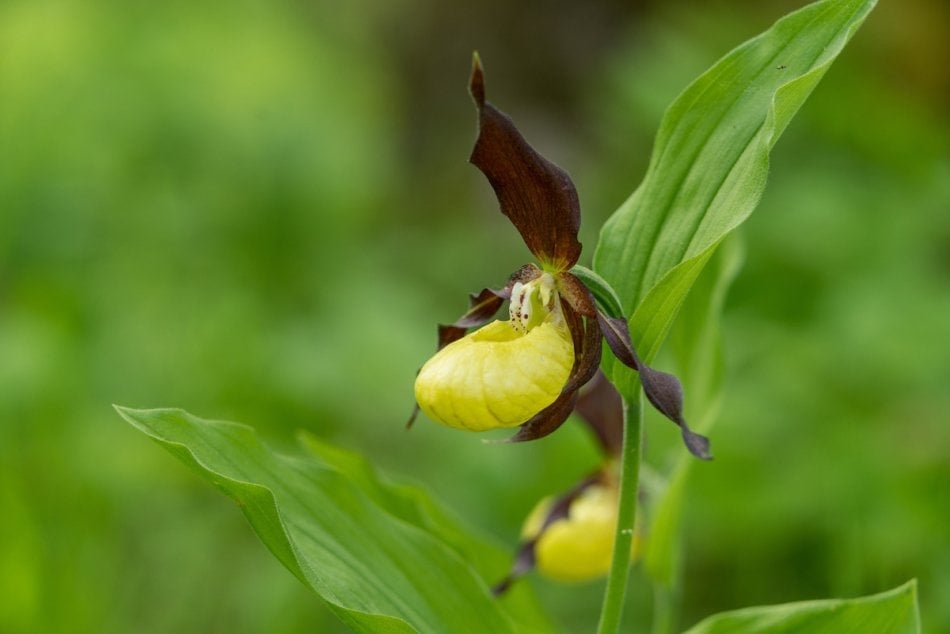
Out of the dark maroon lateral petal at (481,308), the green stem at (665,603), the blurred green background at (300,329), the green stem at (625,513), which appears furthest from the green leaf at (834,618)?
the blurred green background at (300,329)

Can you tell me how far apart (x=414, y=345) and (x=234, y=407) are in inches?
15.5

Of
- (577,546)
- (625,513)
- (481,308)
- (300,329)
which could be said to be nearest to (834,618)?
(625,513)

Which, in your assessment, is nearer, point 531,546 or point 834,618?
point 834,618

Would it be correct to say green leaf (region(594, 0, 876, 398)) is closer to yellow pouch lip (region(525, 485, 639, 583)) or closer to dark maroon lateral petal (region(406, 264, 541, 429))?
dark maroon lateral petal (region(406, 264, 541, 429))

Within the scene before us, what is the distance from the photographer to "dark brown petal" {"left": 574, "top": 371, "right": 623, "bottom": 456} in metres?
1.26

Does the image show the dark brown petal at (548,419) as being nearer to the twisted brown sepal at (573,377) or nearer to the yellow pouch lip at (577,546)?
the twisted brown sepal at (573,377)

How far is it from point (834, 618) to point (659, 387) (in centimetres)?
28

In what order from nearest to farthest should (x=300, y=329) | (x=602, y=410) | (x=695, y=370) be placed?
(x=695, y=370)
(x=602, y=410)
(x=300, y=329)

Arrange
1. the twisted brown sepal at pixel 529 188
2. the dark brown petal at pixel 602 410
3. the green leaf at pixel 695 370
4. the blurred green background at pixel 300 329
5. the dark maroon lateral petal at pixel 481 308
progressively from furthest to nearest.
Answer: the blurred green background at pixel 300 329, the dark brown petal at pixel 602 410, the green leaf at pixel 695 370, the dark maroon lateral petal at pixel 481 308, the twisted brown sepal at pixel 529 188

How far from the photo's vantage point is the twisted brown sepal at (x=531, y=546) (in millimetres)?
1111

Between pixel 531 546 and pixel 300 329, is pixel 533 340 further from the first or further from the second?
pixel 300 329

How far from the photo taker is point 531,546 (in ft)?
3.77

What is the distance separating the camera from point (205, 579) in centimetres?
215

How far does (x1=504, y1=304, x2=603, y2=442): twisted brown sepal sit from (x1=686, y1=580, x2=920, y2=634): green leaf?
223 millimetres
